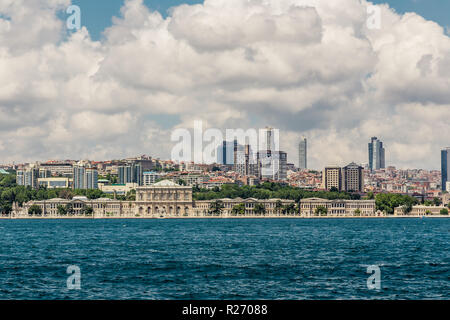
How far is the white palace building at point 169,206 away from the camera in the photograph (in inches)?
5148

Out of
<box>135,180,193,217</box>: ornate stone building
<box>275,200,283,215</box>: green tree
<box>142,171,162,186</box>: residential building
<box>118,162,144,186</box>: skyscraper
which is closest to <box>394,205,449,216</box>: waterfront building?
<box>275,200,283,215</box>: green tree

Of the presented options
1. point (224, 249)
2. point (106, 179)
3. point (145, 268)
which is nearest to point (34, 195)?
point (106, 179)

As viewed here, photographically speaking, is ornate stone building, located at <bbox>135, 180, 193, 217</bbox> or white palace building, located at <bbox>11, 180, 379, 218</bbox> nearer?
white palace building, located at <bbox>11, 180, 379, 218</bbox>

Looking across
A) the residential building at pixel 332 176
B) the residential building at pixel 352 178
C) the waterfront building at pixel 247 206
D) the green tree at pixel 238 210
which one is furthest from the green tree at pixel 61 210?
the residential building at pixel 352 178

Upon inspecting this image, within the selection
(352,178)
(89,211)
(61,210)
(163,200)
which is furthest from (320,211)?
(352,178)

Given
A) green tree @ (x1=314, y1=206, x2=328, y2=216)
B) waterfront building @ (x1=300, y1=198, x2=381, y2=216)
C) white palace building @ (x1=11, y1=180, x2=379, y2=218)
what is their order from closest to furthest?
green tree @ (x1=314, y1=206, x2=328, y2=216)
white palace building @ (x1=11, y1=180, x2=379, y2=218)
waterfront building @ (x1=300, y1=198, x2=381, y2=216)

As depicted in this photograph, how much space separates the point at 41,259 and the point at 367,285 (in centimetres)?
1528

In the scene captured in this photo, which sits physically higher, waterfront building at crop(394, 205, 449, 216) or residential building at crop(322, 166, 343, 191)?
residential building at crop(322, 166, 343, 191)

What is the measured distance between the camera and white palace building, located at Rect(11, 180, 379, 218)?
130750mm

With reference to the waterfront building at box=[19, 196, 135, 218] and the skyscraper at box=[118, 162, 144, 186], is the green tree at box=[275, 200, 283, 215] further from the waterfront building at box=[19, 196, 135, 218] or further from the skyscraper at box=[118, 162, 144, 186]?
the skyscraper at box=[118, 162, 144, 186]

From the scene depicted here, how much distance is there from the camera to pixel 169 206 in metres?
132

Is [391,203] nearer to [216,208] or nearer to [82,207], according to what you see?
[216,208]

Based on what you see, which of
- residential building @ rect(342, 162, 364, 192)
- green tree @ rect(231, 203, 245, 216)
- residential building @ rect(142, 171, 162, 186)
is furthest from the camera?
residential building @ rect(342, 162, 364, 192)
